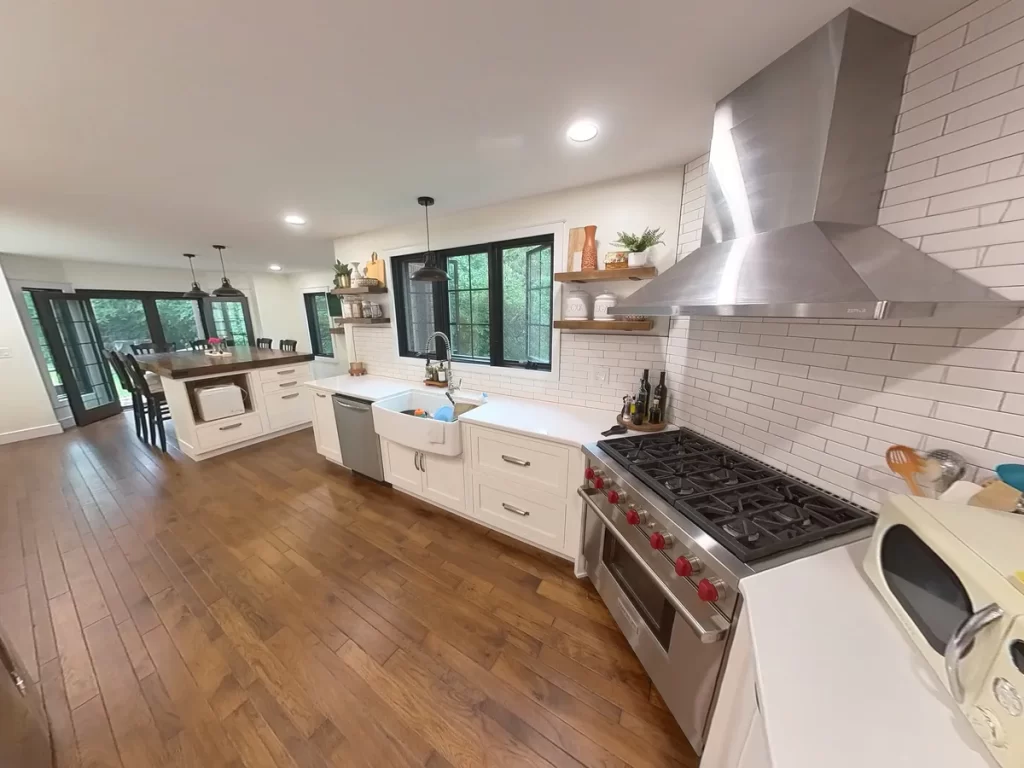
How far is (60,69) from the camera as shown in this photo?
108 centimetres

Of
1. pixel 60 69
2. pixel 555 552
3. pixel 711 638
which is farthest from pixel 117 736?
pixel 60 69

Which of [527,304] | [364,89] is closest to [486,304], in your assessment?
[527,304]

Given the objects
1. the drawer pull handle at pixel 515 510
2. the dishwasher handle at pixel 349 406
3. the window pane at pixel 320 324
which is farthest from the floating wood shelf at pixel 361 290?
the window pane at pixel 320 324

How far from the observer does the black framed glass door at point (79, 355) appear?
4.29m

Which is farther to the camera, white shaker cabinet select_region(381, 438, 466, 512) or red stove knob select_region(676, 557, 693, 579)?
white shaker cabinet select_region(381, 438, 466, 512)

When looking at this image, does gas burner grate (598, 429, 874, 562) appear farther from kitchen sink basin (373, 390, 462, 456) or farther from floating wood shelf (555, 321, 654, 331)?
kitchen sink basin (373, 390, 462, 456)

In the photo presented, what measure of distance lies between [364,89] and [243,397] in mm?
3808

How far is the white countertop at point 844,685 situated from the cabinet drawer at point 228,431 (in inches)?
179

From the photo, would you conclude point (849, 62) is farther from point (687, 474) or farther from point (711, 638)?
point (711, 638)

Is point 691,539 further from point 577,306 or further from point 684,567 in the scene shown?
point 577,306

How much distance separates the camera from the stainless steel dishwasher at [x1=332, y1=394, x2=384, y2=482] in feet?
8.93

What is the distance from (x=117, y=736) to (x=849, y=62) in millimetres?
3386

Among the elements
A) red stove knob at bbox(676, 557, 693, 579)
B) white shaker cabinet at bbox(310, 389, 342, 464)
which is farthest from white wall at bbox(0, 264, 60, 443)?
red stove knob at bbox(676, 557, 693, 579)

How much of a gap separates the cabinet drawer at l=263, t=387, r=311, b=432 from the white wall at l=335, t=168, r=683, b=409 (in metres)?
2.49
